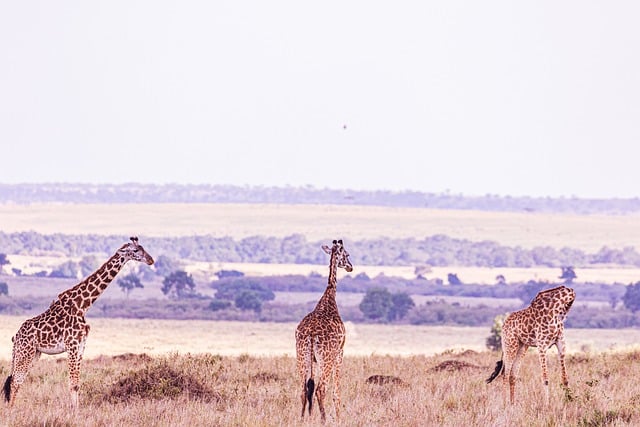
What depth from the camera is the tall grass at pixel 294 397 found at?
552 inches

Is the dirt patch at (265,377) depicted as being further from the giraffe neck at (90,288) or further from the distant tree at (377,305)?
the distant tree at (377,305)

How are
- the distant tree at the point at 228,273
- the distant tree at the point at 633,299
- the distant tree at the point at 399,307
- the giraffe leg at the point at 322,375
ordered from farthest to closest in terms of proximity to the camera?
the distant tree at the point at 228,273 < the distant tree at the point at 633,299 < the distant tree at the point at 399,307 < the giraffe leg at the point at 322,375

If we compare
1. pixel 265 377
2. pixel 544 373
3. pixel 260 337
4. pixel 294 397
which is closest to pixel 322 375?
pixel 294 397

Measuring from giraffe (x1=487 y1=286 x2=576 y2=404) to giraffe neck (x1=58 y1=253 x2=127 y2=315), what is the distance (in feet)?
14.6

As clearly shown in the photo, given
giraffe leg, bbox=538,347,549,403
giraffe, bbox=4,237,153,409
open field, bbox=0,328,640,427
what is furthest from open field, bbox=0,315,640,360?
giraffe leg, bbox=538,347,549,403

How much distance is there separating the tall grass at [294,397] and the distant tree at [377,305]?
194 ft

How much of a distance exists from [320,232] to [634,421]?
132 m

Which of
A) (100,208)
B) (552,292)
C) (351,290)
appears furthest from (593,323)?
(100,208)

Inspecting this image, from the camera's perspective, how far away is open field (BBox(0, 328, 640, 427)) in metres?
14.0

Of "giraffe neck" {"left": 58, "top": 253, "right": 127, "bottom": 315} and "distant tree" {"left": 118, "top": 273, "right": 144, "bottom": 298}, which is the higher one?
"giraffe neck" {"left": 58, "top": 253, "right": 127, "bottom": 315}

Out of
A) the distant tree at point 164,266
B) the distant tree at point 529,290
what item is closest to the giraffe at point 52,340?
the distant tree at point 529,290

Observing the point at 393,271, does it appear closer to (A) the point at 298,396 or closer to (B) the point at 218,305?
(B) the point at 218,305

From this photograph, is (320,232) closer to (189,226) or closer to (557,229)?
(189,226)

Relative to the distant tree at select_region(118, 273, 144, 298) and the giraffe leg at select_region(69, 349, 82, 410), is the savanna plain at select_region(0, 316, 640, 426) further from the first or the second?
the distant tree at select_region(118, 273, 144, 298)
